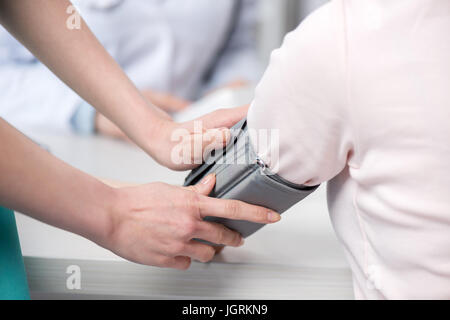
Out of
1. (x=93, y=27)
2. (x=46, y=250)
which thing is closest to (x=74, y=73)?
(x=46, y=250)

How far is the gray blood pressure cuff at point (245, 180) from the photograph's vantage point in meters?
0.46

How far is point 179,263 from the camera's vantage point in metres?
0.52

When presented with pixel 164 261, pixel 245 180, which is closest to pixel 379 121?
pixel 245 180

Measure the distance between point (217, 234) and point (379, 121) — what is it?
0.72 ft

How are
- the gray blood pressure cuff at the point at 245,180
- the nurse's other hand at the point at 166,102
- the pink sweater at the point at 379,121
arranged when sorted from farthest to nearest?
the nurse's other hand at the point at 166,102
the gray blood pressure cuff at the point at 245,180
the pink sweater at the point at 379,121

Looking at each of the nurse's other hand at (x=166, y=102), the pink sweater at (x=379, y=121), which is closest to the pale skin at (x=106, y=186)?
the pink sweater at (x=379, y=121)

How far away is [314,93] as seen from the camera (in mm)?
383

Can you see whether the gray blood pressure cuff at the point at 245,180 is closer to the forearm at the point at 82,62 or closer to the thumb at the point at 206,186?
the thumb at the point at 206,186

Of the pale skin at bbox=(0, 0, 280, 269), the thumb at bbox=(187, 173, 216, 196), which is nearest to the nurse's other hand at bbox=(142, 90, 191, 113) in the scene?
the pale skin at bbox=(0, 0, 280, 269)

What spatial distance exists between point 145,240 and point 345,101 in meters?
0.23

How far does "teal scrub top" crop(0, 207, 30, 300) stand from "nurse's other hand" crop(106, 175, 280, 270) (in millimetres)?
90

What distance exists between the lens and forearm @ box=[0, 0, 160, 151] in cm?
55

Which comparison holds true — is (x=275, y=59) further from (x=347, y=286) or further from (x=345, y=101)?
(x=347, y=286)

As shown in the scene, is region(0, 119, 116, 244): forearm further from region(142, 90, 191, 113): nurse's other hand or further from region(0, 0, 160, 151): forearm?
region(142, 90, 191, 113): nurse's other hand
